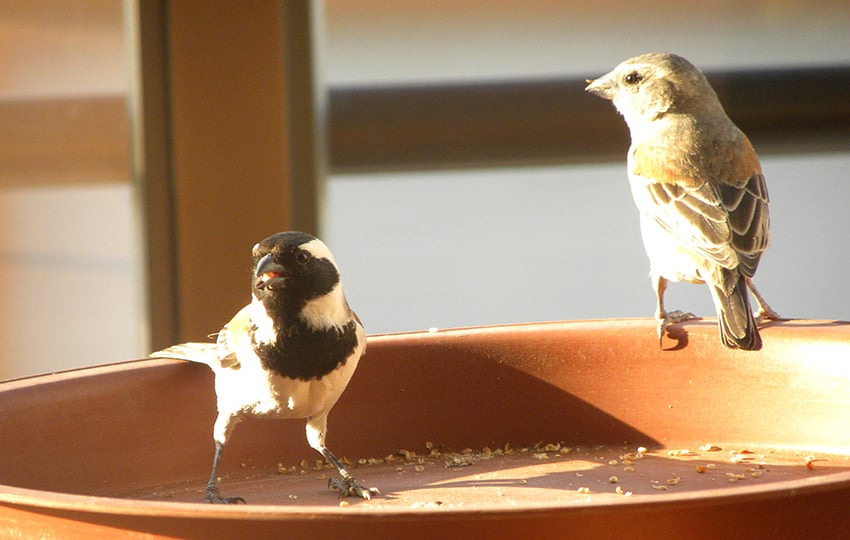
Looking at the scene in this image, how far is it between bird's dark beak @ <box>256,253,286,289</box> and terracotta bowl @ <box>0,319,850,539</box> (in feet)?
0.79

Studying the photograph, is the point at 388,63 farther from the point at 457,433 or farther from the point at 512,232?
the point at 457,433

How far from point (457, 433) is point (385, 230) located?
2955 millimetres

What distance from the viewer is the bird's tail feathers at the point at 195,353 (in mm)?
1696

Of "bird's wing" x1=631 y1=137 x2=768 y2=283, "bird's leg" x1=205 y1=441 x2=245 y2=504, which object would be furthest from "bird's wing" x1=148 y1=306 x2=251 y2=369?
"bird's wing" x1=631 y1=137 x2=768 y2=283

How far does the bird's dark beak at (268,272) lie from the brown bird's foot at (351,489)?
0.93 ft

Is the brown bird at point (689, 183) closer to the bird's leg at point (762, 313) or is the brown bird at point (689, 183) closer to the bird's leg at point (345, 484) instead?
the bird's leg at point (762, 313)

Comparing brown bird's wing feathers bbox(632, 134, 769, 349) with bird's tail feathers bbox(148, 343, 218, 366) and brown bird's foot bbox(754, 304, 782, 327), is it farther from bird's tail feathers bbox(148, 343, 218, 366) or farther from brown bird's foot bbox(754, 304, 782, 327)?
bird's tail feathers bbox(148, 343, 218, 366)

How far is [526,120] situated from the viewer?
11.0ft

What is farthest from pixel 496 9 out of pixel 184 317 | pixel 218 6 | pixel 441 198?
pixel 184 317

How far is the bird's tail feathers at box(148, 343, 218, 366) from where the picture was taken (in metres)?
1.70

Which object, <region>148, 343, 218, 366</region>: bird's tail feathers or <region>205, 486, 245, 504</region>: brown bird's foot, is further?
<region>148, 343, 218, 366</region>: bird's tail feathers

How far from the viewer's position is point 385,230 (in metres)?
4.71

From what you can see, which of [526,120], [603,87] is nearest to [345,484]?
[603,87]

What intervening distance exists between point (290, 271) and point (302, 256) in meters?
0.03
